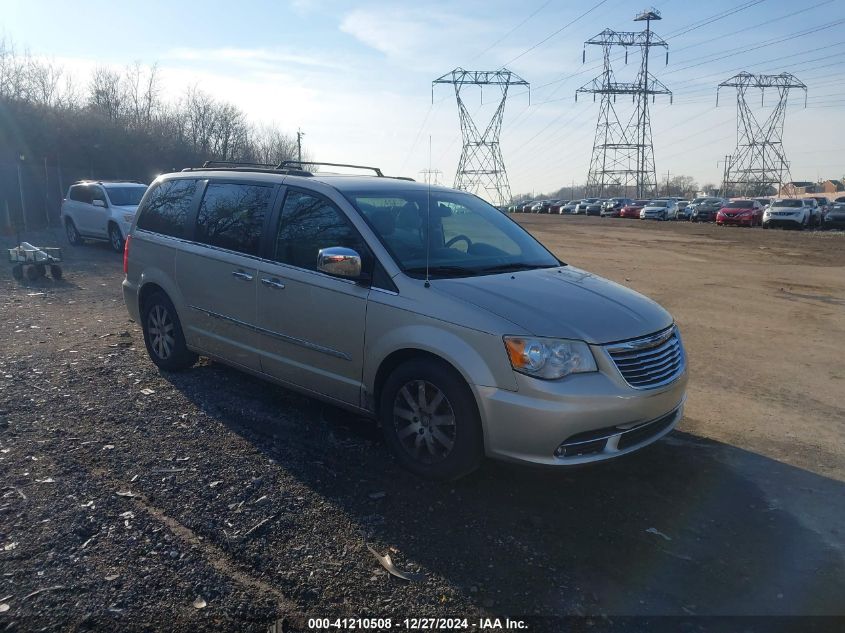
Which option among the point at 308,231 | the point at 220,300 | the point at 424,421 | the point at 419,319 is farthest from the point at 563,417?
the point at 220,300

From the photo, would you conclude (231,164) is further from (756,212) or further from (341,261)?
(756,212)

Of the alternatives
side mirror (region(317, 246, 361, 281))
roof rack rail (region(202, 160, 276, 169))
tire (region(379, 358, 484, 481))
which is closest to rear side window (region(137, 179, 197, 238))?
roof rack rail (region(202, 160, 276, 169))

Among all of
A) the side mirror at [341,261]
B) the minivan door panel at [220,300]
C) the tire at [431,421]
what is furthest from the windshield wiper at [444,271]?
the minivan door panel at [220,300]

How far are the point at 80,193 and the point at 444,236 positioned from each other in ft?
58.4

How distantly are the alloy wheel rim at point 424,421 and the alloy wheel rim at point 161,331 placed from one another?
2.98m

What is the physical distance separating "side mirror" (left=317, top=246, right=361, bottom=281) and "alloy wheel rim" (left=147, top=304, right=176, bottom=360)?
2.56m

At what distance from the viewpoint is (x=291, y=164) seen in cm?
596

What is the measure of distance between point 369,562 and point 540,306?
1791mm

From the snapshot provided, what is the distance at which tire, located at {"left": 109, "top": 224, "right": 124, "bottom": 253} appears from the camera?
1784cm

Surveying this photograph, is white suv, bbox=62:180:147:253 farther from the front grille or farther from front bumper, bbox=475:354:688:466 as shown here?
the front grille

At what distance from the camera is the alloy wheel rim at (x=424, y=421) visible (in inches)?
163

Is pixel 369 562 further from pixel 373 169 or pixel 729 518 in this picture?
pixel 373 169

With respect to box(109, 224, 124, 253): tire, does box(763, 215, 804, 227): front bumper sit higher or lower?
higher

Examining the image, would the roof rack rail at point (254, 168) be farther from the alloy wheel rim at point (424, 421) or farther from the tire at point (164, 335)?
the alloy wheel rim at point (424, 421)
